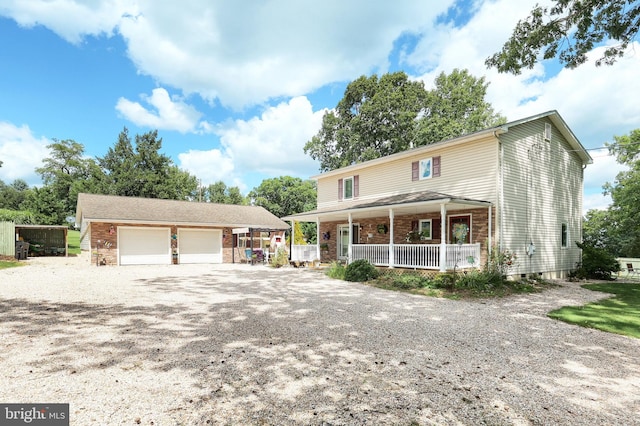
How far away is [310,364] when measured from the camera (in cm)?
426

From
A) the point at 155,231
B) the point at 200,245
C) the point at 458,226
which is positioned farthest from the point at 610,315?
the point at 155,231

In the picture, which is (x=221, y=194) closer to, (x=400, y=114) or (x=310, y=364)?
(x=400, y=114)

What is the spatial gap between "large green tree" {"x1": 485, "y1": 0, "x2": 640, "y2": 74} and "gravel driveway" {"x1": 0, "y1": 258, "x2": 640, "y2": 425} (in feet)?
26.3

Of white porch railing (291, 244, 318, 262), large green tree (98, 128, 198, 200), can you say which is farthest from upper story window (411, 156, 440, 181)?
large green tree (98, 128, 198, 200)

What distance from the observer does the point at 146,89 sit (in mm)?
20172

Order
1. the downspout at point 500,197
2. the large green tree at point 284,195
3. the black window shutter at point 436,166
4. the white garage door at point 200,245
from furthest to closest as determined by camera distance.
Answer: the large green tree at point 284,195, the white garage door at point 200,245, the black window shutter at point 436,166, the downspout at point 500,197

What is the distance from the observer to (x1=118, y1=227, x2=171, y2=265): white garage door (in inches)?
Result: 800

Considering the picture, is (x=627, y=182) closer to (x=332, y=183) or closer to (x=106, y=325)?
(x=332, y=183)

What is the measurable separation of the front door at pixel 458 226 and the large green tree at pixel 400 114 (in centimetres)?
1808

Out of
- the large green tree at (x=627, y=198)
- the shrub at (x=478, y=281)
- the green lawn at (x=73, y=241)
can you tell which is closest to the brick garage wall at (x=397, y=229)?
the shrub at (x=478, y=281)

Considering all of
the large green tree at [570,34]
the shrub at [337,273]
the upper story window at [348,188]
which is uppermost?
the large green tree at [570,34]

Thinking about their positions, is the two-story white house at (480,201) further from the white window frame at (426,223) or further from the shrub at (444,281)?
the shrub at (444,281)

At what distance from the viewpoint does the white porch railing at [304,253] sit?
19391 mm

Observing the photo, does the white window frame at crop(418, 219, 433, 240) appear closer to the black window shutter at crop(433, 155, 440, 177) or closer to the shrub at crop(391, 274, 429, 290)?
the black window shutter at crop(433, 155, 440, 177)
